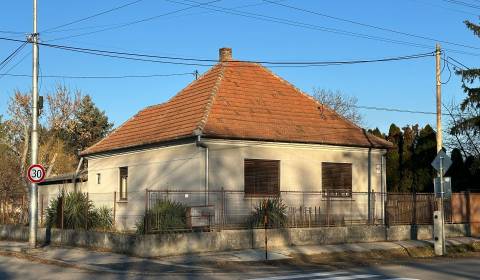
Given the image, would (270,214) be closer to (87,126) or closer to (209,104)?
(209,104)

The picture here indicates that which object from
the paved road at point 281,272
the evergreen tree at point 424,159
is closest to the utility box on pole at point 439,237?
the paved road at point 281,272

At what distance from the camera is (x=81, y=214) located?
78.2 feet

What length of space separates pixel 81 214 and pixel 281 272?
10683mm

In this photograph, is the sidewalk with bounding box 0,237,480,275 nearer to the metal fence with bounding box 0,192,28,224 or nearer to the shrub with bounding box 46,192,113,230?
the shrub with bounding box 46,192,113,230

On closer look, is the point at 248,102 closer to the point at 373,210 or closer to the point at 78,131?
the point at 373,210

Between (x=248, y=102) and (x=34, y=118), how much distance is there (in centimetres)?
872

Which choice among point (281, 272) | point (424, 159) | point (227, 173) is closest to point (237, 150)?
point (227, 173)

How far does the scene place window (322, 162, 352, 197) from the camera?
26.1 meters

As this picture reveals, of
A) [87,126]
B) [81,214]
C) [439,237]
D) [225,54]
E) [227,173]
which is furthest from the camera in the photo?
[87,126]

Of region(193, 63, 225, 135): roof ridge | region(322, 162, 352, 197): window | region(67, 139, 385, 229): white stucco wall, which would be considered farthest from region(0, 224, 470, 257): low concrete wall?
region(193, 63, 225, 135): roof ridge

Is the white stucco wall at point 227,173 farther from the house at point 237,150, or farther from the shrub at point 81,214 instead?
the shrub at point 81,214

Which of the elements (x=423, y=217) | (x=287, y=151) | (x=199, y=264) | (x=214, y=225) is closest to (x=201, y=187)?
(x=214, y=225)

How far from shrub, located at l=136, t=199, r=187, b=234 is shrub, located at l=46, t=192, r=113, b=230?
13.0ft

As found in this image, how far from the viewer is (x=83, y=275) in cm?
1489
